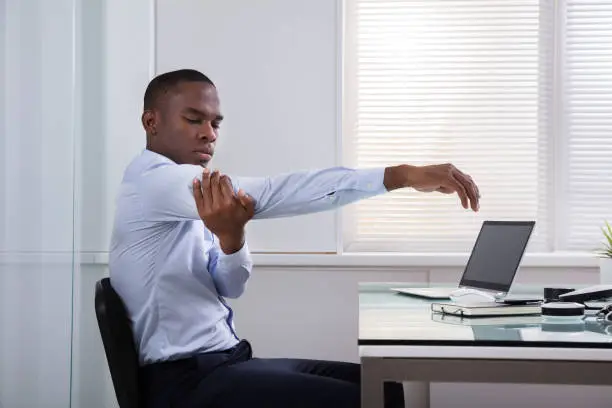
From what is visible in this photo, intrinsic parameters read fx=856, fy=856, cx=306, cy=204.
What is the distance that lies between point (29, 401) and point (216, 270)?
56 cm

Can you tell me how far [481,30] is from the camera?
3.57m

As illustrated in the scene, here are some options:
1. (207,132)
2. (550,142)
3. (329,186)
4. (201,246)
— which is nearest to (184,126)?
(207,132)

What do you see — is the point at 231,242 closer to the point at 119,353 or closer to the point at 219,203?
the point at 219,203

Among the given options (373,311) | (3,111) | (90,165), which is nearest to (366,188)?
(373,311)

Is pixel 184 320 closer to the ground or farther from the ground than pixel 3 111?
closer to the ground

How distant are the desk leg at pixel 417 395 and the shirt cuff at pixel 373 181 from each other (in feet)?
4.74

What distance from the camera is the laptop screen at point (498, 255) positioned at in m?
2.15

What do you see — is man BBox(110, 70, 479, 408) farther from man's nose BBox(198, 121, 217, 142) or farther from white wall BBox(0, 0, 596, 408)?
white wall BBox(0, 0, 596, 408)

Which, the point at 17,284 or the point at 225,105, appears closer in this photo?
the point at 17,284

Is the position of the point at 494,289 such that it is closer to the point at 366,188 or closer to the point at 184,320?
the point at 366,188

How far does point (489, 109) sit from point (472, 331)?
2.10 meters

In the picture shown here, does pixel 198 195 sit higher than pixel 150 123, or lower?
lower

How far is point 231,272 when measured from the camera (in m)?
2.10

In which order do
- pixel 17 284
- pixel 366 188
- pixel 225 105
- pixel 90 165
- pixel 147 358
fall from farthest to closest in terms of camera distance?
pixel 225 105, pixel 90 165, pixel 17 284, pixel 147 358, pixel 366 188
